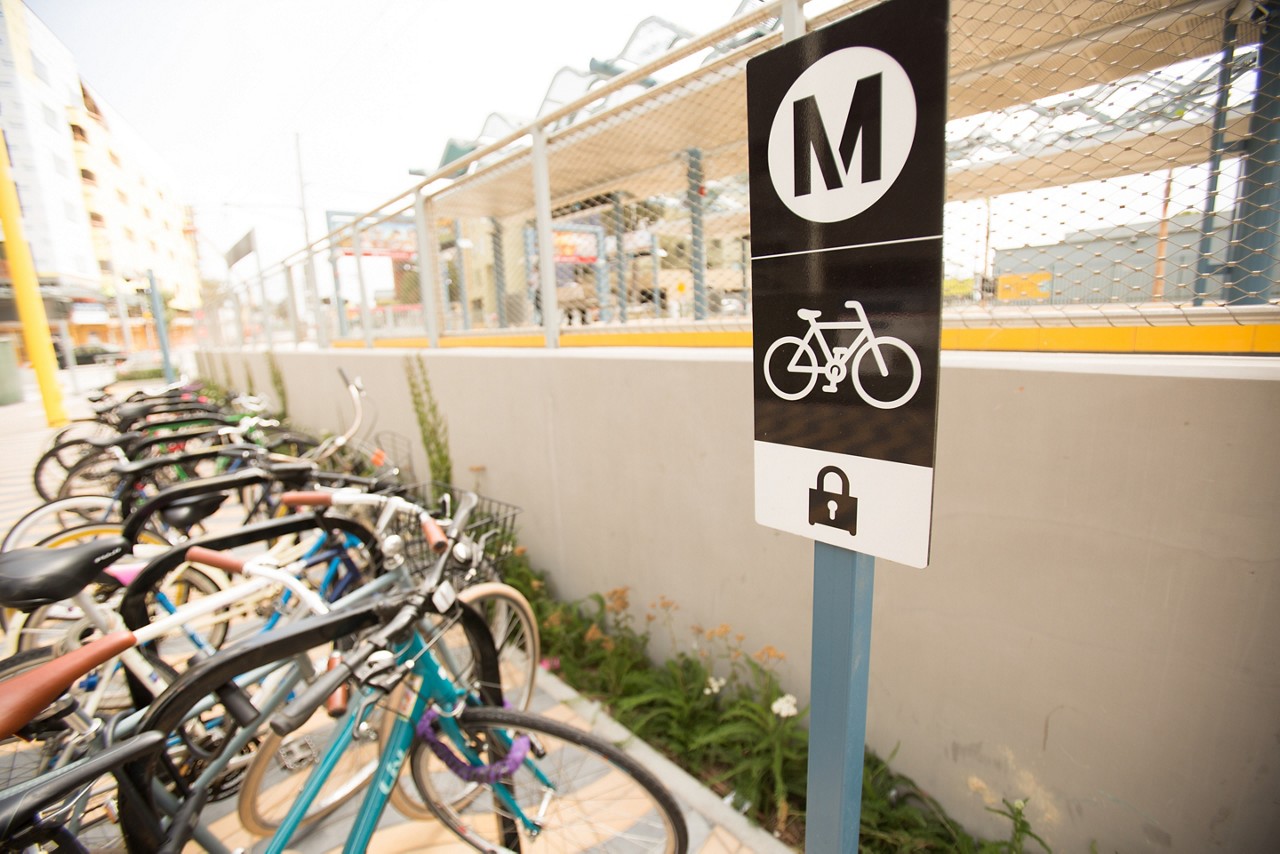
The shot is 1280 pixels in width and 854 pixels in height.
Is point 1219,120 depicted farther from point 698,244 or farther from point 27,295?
point 27,295

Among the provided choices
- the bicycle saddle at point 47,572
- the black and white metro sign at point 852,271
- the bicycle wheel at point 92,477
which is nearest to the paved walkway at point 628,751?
the bicycle saddle at point 47,572

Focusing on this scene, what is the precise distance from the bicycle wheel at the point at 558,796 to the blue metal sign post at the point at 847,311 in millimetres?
652

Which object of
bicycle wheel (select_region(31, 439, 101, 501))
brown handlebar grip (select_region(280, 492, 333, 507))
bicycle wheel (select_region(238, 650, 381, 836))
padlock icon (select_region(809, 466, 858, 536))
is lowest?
bicycle wheel (select_region(238, 650, 381, 836))

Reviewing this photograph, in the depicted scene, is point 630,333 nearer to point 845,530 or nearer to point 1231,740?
point 845,530

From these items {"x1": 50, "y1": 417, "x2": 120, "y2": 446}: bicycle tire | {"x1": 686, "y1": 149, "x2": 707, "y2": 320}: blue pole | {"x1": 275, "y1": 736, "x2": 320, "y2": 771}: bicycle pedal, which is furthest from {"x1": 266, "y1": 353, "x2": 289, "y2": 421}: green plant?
{"x1": 686, "y1": 149, "x2": 707, "y2": 320}: blue pole

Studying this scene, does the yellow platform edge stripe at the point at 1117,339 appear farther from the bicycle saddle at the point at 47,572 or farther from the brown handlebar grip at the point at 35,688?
the bicycle saddle at the point at 47,572

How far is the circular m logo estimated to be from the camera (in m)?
0.64

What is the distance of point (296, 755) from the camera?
6.18 feet

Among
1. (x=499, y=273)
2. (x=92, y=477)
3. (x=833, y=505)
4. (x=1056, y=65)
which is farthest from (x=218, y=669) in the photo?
(x=92, y=477)

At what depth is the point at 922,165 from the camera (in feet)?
2.05

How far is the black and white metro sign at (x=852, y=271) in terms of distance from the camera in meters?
0.63

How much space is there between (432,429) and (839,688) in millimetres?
3427

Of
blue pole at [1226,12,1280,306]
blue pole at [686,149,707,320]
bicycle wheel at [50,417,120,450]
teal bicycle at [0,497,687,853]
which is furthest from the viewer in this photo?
bicycle wheel at [50,417,120,450]

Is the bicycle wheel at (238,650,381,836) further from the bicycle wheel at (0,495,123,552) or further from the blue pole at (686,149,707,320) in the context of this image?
the blue pole at (686,149,707,320)
